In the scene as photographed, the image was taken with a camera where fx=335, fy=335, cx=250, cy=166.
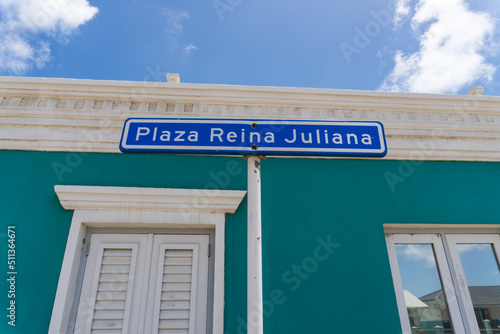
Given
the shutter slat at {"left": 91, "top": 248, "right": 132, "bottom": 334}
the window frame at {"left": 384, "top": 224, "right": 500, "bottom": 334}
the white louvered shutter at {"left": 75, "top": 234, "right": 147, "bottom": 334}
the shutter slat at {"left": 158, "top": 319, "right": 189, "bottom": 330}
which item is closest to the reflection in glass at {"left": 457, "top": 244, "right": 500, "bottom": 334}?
the window frame at {"left": 384, "top": 224, "right": 500, "bottom": 334}

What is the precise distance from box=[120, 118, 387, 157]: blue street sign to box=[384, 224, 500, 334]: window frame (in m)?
1.79

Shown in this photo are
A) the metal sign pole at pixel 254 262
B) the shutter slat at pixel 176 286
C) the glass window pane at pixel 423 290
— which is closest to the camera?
the metal sign pole at pixel 254 262

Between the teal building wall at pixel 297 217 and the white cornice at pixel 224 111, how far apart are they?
149mm

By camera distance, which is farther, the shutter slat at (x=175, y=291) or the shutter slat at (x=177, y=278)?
the shutter slat at (x=177, y=278)

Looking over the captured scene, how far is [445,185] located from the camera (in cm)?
337

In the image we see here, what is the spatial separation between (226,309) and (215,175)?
1.18 meters

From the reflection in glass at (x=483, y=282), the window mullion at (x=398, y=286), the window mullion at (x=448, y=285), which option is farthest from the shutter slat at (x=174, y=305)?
the reflection in glass at (x=483, y=282)

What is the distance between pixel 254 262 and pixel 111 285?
1.88m

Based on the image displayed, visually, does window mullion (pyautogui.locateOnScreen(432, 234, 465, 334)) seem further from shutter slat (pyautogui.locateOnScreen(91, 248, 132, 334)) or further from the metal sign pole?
shutter slat (pyautogui.locateOnScreen(91, 248, 132, 334))

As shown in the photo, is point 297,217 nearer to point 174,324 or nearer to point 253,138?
point 174,324

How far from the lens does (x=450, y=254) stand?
3.12 metres

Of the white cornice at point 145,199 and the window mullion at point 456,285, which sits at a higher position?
the white cornice at point 145,199

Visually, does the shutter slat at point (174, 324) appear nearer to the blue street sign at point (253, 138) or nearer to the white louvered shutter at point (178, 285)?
the white louvered shutter at point (178, 285)

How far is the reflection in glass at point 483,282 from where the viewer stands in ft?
9.67
